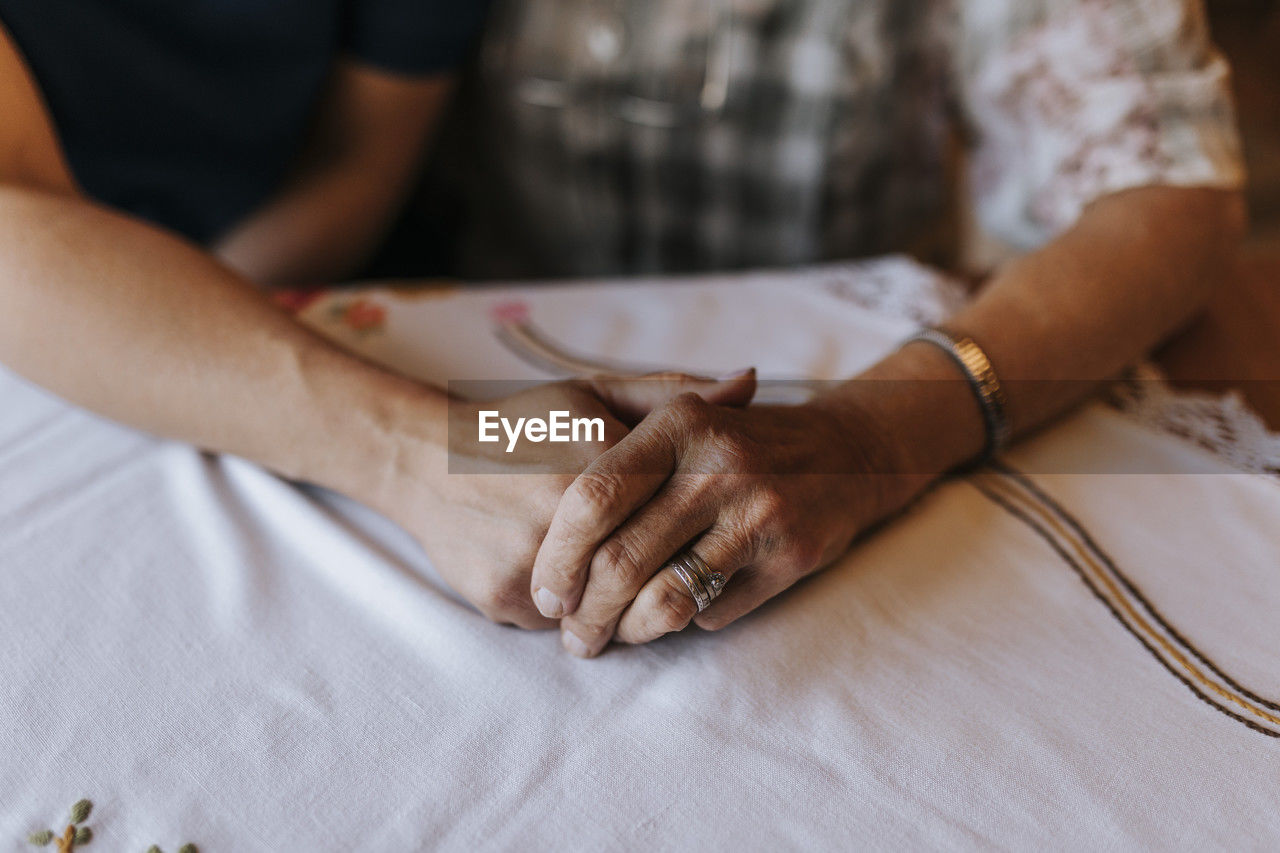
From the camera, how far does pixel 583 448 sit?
1.70ft

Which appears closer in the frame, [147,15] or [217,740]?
[217,740]

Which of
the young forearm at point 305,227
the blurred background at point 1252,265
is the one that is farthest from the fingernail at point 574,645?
the young forearm at point 305,227

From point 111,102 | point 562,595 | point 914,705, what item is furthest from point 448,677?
point 111,102

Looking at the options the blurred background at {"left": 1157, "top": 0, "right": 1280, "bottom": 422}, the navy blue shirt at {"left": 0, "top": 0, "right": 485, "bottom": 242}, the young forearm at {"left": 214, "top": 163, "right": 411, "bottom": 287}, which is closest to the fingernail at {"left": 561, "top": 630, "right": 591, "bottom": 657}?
the blurred background at {"left": 1157, "top": 0, "right": 1280, "bottom": 422}

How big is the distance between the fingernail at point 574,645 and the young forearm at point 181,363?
→ 167 mm

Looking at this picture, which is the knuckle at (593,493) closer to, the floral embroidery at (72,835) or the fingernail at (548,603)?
the fingernail at (548,603)

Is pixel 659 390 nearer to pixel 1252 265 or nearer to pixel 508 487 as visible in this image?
pixel 508 487

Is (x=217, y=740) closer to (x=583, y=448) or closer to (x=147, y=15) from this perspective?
(x=583, y=448)

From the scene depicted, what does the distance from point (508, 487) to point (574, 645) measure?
0.32 ft

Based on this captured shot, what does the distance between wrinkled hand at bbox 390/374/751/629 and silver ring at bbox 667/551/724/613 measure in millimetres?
81

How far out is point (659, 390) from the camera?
555 millimetres

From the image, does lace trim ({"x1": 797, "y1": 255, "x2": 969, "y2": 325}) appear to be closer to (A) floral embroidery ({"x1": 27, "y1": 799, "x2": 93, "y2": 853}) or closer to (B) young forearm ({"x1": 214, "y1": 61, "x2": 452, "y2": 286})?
(B) young forearm ({"x1": 214, "y1": 61, "x2": 452, "y2": 286})

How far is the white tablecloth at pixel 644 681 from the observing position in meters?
0.41

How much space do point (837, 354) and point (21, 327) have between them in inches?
23.5
